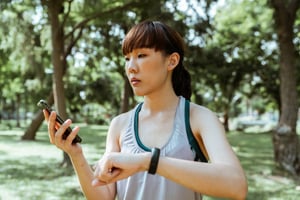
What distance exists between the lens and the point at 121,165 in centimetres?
115

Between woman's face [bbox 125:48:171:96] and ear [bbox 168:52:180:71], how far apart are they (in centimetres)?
3

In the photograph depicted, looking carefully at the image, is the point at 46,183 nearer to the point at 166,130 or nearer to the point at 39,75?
the point at 166,130

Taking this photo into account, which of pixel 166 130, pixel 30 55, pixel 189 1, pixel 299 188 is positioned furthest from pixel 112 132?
pixel 30 55

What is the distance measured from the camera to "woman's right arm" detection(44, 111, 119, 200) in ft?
4.42

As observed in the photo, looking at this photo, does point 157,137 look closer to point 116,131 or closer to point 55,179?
point 116,131

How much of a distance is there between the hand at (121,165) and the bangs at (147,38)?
1.55 feet

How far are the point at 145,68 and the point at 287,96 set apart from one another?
7.22 m

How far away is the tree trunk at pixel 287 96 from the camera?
7984mm

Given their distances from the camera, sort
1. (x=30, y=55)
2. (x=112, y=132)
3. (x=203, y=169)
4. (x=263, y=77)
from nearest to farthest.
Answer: (x=203, y=169) → (x=112, y=132) → (x=30, y=55) → (x=263, y=77)

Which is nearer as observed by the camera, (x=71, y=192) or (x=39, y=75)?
(x=71, y=192)

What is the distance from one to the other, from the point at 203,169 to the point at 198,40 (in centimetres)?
1060

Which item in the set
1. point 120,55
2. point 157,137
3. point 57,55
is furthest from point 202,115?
point 120,55

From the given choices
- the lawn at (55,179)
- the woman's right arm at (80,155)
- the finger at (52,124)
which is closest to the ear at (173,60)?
the woman's right arm at (80,155)

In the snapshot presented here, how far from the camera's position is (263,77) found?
20.9 metres
